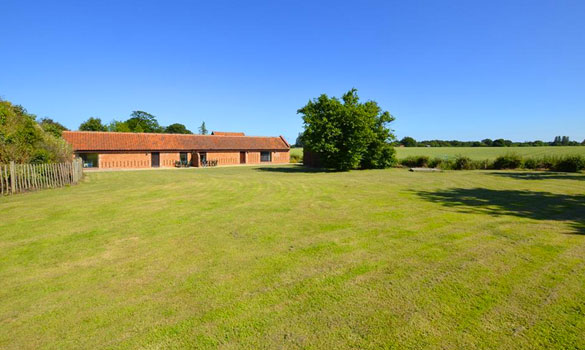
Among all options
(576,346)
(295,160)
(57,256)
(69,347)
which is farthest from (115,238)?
(295,160)

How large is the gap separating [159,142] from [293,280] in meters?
40.1

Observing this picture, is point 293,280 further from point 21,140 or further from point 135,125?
point 135,125

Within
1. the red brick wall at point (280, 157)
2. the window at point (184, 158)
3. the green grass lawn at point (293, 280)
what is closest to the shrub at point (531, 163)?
the green grass lawn at point (293, 280)

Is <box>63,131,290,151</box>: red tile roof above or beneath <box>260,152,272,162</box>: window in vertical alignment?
above

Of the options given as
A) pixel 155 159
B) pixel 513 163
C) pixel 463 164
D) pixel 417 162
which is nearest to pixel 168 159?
pixel 155 159

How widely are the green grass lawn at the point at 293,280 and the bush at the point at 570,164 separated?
2361 cm

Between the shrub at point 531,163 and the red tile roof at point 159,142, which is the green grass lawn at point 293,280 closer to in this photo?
the shrub at point 531,163

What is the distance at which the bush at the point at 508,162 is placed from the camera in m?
29.5

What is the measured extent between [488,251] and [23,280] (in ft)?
25.4

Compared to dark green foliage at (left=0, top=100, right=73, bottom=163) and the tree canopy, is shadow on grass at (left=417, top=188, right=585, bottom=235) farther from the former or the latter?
the tree canopy

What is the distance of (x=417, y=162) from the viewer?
34.4 metres

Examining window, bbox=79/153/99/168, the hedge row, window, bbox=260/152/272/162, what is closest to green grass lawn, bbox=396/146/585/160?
the hedge row

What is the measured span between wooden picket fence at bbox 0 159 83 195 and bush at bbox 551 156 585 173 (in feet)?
126

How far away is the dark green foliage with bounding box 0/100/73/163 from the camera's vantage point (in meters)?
13.8
